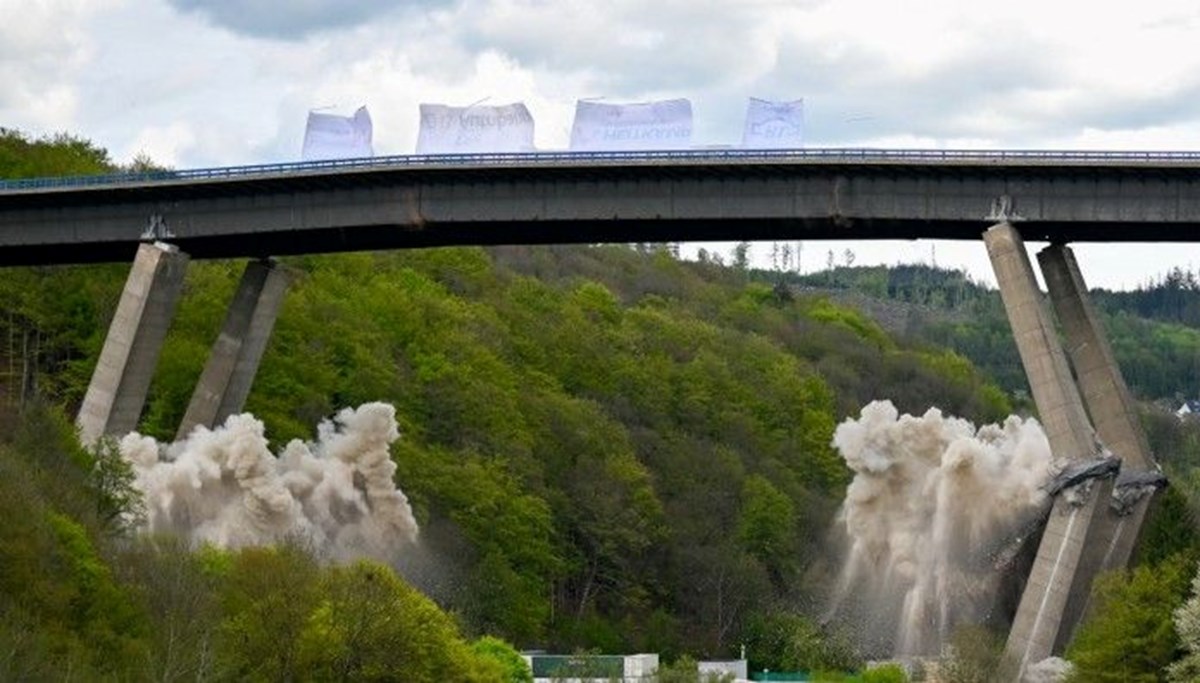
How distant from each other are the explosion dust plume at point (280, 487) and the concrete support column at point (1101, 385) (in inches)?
807

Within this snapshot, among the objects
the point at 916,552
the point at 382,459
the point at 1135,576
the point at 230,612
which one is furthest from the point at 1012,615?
the point at 230,612

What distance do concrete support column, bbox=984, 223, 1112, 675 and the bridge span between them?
4.82 feet

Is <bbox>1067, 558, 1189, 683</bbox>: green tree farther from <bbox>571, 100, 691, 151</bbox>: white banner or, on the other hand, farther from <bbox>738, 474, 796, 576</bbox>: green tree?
<bbox>738, 474, 796, 576</bbox>: green tree

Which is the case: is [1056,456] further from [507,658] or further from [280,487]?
[280,487]

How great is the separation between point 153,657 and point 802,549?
6755 centimetres

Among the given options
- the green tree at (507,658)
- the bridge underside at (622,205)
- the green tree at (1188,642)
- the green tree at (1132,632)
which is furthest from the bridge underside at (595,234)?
the green tree at (507,658)

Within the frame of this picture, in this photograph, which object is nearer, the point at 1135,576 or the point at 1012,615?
the point at 1135,576

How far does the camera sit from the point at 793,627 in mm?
105438

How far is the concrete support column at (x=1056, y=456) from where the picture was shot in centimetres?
6962

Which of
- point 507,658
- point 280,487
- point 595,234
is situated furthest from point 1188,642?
point 280,487

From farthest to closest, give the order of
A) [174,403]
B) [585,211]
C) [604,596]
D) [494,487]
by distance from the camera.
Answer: [604,596] → [494,487] → [174,403] → [585,211]

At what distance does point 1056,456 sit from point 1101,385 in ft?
7.95

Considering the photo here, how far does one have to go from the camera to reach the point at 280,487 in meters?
81.4

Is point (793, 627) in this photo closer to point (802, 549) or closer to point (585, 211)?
point (802, 549)
